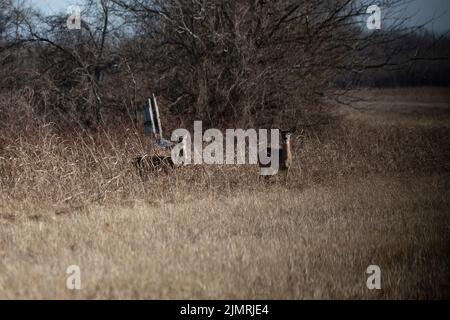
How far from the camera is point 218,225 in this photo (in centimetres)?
650

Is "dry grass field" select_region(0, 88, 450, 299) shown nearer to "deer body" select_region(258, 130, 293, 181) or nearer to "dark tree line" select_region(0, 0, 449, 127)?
"deer body" select_region(258, 130, 293, 181)

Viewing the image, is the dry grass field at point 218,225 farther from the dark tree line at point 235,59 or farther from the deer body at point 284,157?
the dark tree line at point 235,59

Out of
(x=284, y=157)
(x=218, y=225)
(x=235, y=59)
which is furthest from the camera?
(x=235, y=59)

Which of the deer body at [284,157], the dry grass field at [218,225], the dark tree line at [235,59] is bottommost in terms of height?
the dry grass field at [218,225]

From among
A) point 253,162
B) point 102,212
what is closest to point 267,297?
point 102,212

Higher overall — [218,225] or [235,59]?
[235,59]

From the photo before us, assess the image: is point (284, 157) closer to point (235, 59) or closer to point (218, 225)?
point (218, 225)

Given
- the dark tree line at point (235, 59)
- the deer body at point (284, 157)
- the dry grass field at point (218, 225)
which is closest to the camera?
the dry grass field at point (218, 225)

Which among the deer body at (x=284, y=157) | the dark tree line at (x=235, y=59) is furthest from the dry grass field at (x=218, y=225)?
the dark tree line at (x=235, y=59)

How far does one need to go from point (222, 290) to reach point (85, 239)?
2.17 meters

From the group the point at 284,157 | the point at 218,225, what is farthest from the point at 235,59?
the point at 218,225

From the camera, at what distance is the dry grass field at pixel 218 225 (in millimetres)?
4516

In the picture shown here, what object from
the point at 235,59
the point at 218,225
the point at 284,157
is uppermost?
the point at 235,59

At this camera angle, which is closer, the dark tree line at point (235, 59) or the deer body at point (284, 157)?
the deer body at point (284, 157)
